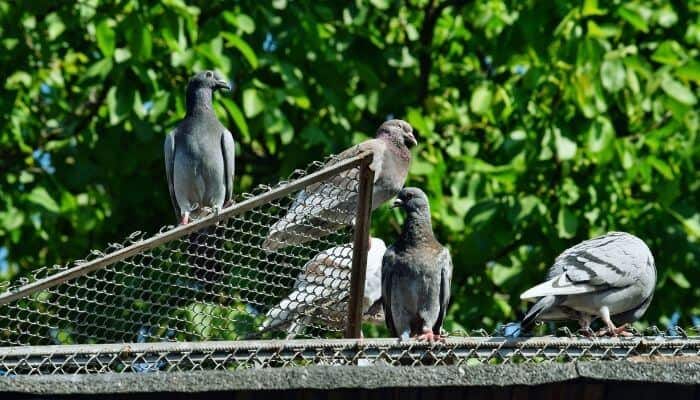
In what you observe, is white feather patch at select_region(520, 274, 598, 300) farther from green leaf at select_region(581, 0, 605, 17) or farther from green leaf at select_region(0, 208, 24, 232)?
green leaf at select_region(0, 208, 24, 232)

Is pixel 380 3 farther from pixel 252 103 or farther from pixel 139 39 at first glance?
pixel 139 39

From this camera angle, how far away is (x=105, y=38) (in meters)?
8.37

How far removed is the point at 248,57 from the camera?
8500 millimetres

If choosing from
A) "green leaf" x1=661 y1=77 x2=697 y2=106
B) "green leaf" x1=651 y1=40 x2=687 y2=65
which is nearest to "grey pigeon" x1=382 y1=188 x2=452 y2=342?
"green leaf" x1=661 y1=77 x2=697 y2=106

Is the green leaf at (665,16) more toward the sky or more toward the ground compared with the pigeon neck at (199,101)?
more toward the sky

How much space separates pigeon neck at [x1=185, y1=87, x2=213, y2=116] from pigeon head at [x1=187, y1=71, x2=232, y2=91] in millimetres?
19

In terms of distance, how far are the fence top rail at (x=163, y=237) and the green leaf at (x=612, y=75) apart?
13.2ft

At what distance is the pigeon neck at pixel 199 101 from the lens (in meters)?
7.50

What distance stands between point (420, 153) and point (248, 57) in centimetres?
161

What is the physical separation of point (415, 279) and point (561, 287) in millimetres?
853

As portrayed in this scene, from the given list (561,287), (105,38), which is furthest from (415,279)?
(105,38)

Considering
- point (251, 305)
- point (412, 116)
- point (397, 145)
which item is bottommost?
point (251, 305)

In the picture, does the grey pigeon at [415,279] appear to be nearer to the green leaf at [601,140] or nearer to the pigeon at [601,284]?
the pigeon at [601,284]

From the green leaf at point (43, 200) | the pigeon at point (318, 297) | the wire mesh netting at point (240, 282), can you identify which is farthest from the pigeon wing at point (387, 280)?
the green leaf at point (43, 200)
